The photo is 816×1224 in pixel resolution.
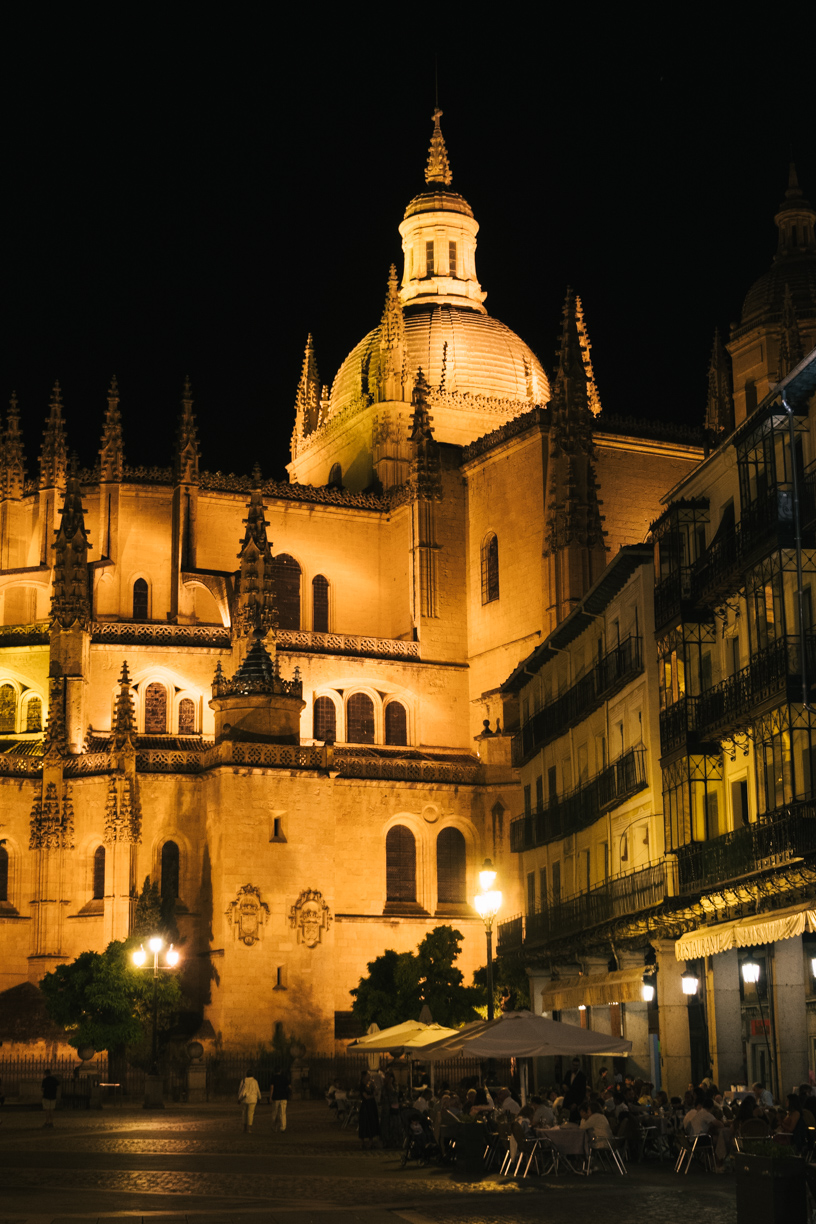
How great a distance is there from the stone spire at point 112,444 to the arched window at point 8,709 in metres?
7.68

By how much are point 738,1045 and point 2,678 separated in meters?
30.2

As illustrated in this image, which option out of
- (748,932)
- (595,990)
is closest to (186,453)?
(595,990)

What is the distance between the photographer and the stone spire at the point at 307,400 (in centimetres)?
7275

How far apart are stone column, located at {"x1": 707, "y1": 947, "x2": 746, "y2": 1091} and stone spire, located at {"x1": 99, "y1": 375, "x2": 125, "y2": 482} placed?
32340 mm

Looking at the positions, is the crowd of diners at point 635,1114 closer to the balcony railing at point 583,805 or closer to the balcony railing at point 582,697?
the balcony railing at point 583,805

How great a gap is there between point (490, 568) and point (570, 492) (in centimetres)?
568

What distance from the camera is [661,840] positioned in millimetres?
31938

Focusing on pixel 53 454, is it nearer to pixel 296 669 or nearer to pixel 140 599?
pixel 140 599

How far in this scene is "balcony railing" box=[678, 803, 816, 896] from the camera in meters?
24.0

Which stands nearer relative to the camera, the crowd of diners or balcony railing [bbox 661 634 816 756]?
the crowd of diners

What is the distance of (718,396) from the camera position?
191 feet

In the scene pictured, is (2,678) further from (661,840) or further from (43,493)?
(661,840)

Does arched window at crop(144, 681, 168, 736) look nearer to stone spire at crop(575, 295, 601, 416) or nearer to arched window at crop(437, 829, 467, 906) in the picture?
arched window at crop(437, 829, 467, 906)

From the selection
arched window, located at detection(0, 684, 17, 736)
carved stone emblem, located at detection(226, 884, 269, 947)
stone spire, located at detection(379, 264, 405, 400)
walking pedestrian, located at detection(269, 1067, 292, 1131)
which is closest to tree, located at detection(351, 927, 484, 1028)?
carved stone emblem, located at detection(226, 884, 269, 947)
